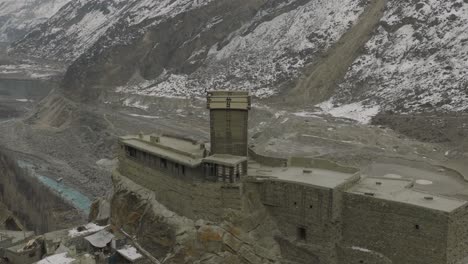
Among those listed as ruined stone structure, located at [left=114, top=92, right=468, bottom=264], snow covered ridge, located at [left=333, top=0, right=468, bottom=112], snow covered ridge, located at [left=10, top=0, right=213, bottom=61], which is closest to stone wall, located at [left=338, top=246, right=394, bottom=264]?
ruined stone structure, located at [left=114, top=92, right=468, bottom=264]

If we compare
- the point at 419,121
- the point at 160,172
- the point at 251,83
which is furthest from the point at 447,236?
the point at 251,83

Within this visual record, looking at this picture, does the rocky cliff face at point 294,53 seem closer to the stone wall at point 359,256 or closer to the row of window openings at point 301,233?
the row of window openings at point 301,233

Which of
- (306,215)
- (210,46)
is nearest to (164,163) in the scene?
(306,215)

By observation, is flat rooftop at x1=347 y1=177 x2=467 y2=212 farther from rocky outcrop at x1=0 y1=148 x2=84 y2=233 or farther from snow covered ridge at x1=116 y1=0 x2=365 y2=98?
snow covered ridge at x1=116 y1=0 x2=365 y2=98

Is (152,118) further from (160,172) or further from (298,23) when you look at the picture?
(160,172)

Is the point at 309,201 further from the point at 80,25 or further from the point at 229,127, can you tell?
the point at 80,25
